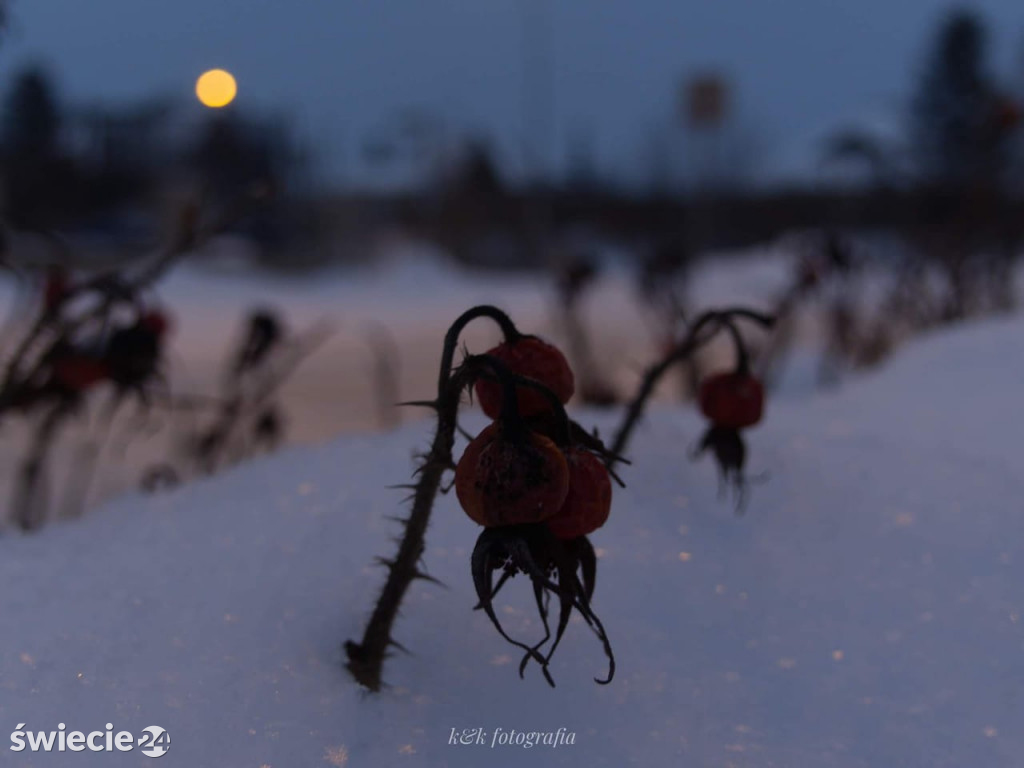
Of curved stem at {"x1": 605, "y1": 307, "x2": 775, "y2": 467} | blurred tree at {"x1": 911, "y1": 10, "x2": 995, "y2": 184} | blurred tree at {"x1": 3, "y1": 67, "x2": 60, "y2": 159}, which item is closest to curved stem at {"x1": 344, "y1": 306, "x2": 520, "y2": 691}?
curved stem at {"x1": 605, "y1": 307, "x2": 775, "y2": 467}

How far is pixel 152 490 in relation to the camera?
1321 millimetres

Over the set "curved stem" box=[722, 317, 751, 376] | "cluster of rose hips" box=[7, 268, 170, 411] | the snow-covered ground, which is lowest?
the snow-covered ground

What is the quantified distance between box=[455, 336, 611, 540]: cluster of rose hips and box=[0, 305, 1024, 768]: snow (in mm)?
214

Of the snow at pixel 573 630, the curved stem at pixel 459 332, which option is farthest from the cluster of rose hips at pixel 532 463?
the snow at pixel 573 630

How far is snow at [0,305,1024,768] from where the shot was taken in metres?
0.69

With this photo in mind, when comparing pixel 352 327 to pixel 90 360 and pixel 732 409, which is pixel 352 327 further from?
pixel 732 409

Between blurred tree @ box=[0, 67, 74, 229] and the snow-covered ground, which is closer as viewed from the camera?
blurred tree @ box=[0, 67, 74, 229]

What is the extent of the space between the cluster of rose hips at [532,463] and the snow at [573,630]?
8.4 inches

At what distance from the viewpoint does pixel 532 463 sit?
55cm

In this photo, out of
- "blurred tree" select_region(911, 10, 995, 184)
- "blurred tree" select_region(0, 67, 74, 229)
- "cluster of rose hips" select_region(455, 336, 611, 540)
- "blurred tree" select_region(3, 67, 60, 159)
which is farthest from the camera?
"blurred tree" select_region(911, 10, 995, 184)

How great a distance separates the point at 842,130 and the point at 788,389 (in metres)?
0.92

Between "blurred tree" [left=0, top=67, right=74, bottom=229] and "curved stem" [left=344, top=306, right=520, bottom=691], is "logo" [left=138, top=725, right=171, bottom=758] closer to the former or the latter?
"curved stem" [left=344, top=306, right=520, bottom=691]

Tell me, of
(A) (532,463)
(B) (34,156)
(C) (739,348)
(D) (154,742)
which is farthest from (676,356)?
(B) (34,156)

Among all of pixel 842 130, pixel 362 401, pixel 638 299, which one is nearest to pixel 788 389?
pixel 638 299
